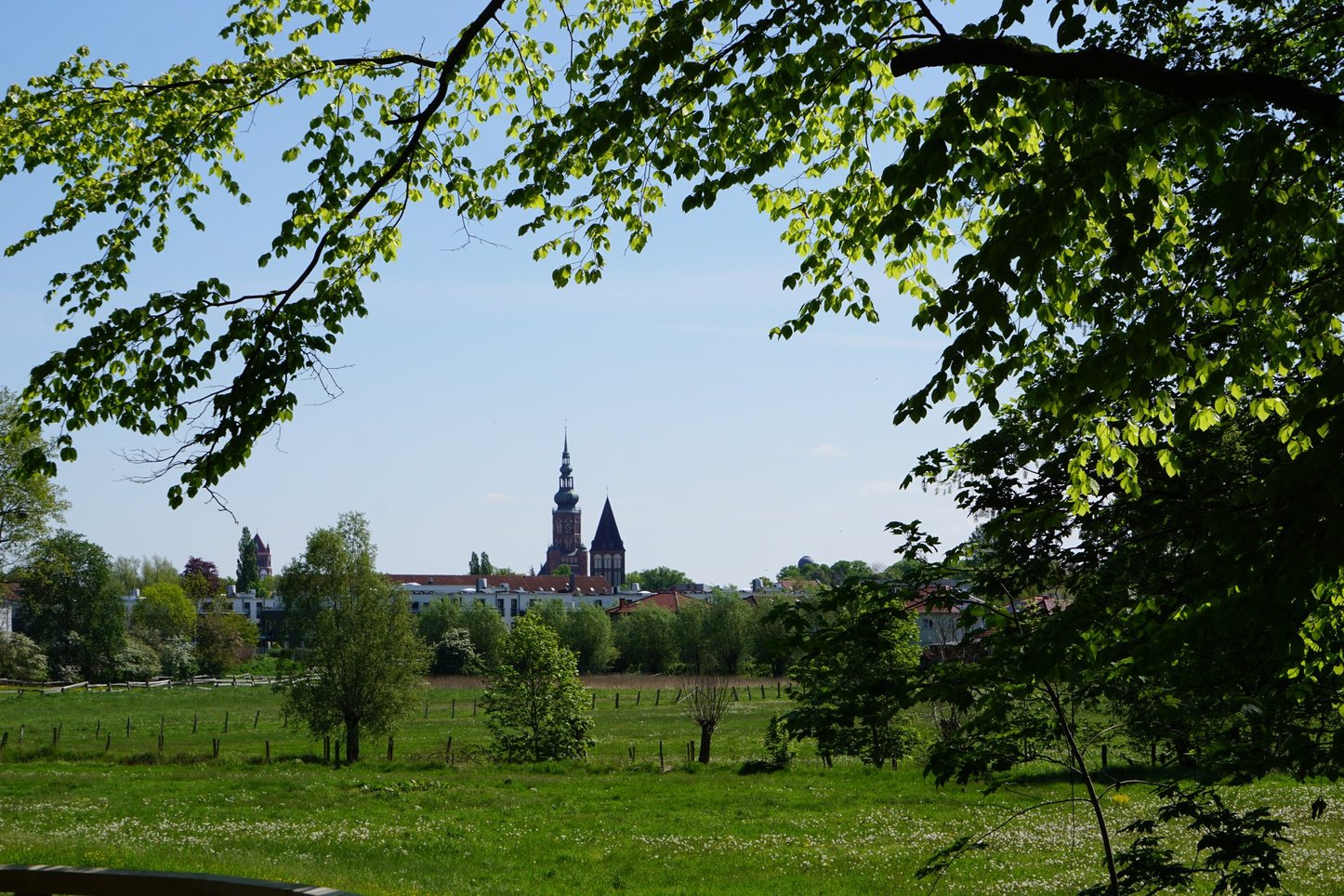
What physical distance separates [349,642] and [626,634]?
5709 cm

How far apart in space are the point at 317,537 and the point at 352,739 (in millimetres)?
7528

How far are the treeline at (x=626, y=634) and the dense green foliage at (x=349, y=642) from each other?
41.4 m

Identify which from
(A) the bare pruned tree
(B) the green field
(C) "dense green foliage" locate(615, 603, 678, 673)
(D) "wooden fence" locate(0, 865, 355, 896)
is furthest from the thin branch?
(C) "dense green foliage" locate(615, 603, 678, 673)

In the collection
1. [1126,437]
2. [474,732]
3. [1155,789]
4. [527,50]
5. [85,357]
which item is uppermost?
[527,50]

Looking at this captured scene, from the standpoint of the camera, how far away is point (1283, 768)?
6.18 m

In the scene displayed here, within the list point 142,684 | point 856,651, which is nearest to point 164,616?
point 142,684

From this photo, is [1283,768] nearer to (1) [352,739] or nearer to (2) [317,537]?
(1) [352,739]

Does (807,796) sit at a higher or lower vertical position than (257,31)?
lower

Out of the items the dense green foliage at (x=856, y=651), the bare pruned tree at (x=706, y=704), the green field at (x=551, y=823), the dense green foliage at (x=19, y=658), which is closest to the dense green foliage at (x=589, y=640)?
the dense green foliage at (x=19, y=658)

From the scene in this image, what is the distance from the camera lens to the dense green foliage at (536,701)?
37.2 meters

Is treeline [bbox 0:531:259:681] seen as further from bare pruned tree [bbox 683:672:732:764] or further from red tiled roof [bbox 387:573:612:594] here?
red tiled roof [bbox 387:573:612:594]

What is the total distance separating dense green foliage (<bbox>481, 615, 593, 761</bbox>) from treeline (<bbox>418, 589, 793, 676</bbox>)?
41.8m

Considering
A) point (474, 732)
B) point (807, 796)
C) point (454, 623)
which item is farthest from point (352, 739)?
point (454, 623)

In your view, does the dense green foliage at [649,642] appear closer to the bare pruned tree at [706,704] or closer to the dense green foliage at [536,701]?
the bare pruned tree at [706,704]
